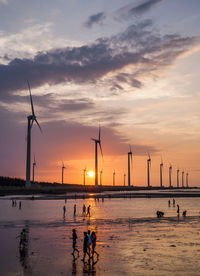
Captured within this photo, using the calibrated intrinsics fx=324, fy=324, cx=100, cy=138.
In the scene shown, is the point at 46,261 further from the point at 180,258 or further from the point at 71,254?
the point at 180,258

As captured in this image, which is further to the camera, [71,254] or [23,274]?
[71,254]

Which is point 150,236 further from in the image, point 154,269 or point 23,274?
point 23,274

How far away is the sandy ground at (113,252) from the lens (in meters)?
22.1

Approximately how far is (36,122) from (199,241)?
12305 centimetres

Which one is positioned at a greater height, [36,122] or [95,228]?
[36,122]

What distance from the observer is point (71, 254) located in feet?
88.2

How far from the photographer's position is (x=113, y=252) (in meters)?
27.5

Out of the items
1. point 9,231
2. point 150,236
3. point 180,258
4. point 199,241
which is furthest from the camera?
point 9,231

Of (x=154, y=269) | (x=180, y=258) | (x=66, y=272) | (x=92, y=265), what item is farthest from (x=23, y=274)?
(x=180, y=258)

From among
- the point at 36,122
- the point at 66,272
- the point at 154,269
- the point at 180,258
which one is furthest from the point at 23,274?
the point at 36,122

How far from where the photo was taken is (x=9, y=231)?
3966 cm

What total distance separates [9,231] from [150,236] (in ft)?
56.2

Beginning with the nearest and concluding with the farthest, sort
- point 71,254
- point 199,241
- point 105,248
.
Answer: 1. point 71,254
2. point 105,248
3. point 199,241

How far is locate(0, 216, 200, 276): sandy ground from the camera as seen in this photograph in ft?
72.4
